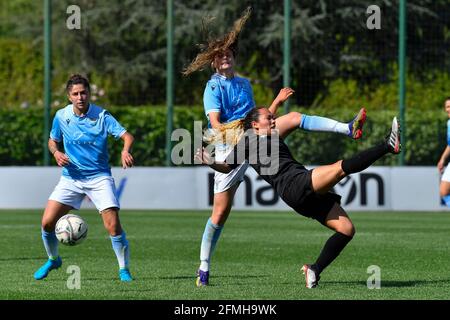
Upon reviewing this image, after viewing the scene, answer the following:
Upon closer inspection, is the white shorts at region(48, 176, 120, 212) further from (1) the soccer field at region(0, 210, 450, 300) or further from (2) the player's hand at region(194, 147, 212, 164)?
(2) the player's hand at region(194, 147, 212, 164)

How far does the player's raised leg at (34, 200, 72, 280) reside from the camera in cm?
1119

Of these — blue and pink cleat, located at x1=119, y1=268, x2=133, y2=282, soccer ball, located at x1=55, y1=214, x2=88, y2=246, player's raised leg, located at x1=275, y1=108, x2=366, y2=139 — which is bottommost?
blue and pink cleat, located at x1=119, y1=268, x2=133, y2=282

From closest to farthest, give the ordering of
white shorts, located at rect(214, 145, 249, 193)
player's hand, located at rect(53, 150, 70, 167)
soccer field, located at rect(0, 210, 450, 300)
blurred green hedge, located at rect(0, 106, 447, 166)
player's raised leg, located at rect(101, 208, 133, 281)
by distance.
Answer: soccer field, located at rect(0, 210, 450, 300) → white shorts, located at rect(214, 145, 249, 193) → player's hand, located at rect(53, 150, 70, 167) → player's raised leg, located at rect(101, 208, 133, 281) → blurred green hedge, located at rect(0, 106, 447, 166)

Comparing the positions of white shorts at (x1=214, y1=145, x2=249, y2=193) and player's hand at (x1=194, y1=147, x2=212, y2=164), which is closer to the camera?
player's hand at (x1=194, y1=147, x2=212, y2=164)

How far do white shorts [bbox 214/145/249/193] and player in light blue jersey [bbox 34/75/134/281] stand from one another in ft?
3.21

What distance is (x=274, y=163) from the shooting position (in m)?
10.3

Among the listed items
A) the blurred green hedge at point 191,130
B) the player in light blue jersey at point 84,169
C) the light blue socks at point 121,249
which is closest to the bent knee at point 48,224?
the player in light blue jersey at point 84,169

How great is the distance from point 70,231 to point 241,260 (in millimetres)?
2808

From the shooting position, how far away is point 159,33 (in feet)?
97.8

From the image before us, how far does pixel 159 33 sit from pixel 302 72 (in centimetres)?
522

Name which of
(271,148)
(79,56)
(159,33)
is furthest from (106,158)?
(79,56)

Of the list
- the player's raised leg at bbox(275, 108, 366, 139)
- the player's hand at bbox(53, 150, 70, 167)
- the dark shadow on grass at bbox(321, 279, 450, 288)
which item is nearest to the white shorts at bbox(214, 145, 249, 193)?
the player's raised leg at bbox(275, 108, 366, 139)

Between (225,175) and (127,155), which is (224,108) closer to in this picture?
(225,175)

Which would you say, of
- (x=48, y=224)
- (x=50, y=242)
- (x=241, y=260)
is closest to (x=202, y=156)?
(x=48, y=224)
